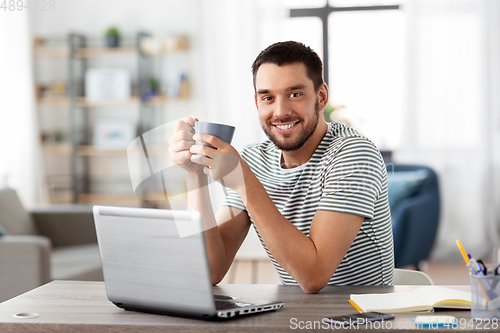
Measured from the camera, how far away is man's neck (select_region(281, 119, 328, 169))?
1.48m

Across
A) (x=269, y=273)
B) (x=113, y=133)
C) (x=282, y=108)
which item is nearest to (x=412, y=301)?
(x=282, y=108)

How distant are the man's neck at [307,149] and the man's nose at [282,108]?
104 millimetres

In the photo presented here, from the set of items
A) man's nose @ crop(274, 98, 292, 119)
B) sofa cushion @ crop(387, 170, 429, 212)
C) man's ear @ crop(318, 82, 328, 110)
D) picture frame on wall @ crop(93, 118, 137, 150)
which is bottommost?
sofa cushion @ crop(387, 170, 429, 212)

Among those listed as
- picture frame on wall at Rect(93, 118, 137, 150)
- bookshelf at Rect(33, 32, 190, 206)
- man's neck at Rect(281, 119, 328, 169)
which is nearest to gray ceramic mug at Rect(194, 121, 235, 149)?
man's neck at Rect(281, 119, 328, 169)

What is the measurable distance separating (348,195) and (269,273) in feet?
8.35

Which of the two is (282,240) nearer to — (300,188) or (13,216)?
(300,188)

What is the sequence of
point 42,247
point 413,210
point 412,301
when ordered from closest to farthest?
point 412,301
point 42,247
point 413,210

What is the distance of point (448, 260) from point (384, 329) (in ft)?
11.6

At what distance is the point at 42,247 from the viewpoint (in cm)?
245

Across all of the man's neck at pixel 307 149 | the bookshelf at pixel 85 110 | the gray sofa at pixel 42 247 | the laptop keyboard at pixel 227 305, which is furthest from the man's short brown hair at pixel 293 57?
the bookshelf at pixel 85 110

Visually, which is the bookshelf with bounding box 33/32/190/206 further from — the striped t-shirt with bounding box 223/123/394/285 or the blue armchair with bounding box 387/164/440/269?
the striped t-shirt with bounding box 223/123/394/285

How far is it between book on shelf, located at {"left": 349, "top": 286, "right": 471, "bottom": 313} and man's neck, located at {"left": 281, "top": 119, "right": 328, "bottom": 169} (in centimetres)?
49

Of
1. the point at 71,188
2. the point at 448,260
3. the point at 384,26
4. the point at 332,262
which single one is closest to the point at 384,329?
the point at 332,262

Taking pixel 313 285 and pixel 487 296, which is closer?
pixel 487 296
